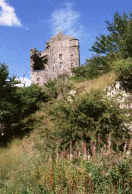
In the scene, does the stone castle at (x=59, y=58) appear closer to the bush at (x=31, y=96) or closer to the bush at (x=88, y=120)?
the bush at (x=31, y=96)

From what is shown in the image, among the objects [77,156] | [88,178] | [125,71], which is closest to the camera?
[88,178]

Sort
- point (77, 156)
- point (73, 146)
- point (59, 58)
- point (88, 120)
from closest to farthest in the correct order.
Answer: point (77, 156) < point (73, 146) < point (88, 120) < point (59, 58)

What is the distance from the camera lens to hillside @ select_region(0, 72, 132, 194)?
3402 mm

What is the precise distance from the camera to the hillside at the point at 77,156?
134 inches

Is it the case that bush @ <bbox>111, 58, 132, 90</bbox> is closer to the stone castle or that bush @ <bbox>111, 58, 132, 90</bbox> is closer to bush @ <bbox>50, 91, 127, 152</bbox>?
bush @ <bbox>50, 91, 127, 152</bbox>

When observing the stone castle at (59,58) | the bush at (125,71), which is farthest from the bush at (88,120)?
the stone castle at (59,58)

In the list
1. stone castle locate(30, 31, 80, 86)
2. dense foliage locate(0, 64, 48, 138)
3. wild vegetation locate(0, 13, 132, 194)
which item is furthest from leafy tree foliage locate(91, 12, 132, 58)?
stone castle locate(30, 31, 80, 86)

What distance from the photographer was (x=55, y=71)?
39.2 m

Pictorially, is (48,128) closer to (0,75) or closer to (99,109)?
(99,109)

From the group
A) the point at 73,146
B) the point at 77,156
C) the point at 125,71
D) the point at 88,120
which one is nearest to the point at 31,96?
the point at 125,71

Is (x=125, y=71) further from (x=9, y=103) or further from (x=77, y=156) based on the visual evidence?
(x=9, y=103)

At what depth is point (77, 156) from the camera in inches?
172

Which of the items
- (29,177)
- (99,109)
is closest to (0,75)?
(99,109)

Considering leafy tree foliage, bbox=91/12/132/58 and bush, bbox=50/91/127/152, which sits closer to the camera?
bush, bbox=50/91/127/152
